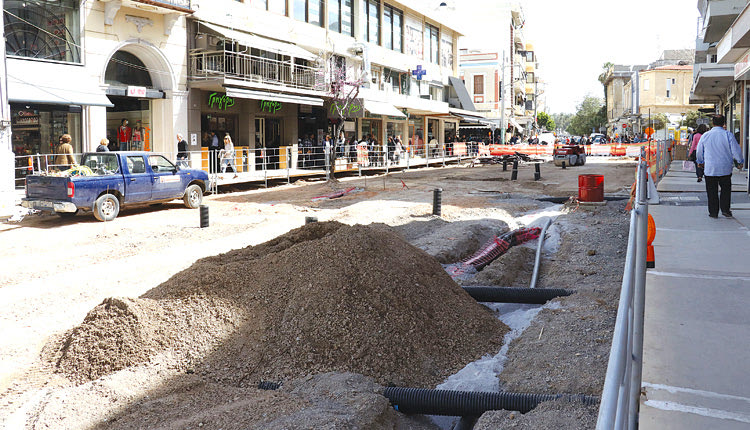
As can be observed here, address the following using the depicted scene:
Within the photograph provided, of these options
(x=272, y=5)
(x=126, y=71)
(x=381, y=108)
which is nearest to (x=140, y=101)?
(x=126, y=71)

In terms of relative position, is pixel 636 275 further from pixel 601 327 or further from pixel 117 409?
pixel 117 409

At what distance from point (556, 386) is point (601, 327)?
136 centimetres

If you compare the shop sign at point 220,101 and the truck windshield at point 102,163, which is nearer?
the truck windshield at point 102,163

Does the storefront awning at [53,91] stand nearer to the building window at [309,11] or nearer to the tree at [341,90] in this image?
the tree at [341,90]

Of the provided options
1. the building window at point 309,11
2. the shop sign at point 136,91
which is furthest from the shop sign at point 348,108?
the shop sign at point 136,91

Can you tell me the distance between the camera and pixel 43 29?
20.3 meters

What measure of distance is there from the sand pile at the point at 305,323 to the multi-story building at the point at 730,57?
1607 centimetres

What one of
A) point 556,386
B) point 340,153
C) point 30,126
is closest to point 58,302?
point 556,386

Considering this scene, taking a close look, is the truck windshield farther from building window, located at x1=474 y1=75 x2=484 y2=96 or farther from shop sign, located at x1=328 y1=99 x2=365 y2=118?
building window, located at x1=474 y1=75 x2=484 y2=96

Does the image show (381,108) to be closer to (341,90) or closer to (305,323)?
(341,90)

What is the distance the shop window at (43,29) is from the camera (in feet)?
63.6

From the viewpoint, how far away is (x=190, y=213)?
16625mm

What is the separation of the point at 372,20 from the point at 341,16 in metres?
4.19

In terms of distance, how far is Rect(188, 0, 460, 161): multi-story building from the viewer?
85.4 ft
